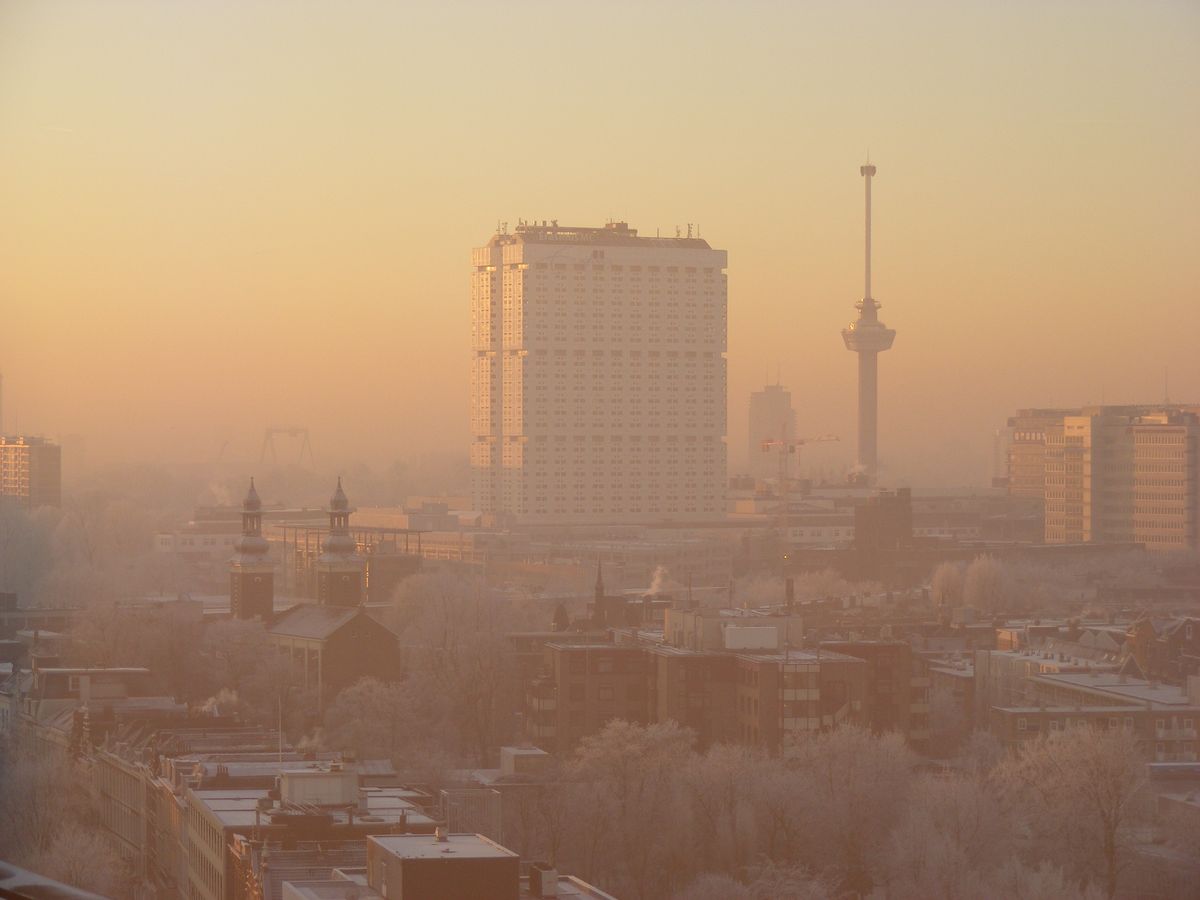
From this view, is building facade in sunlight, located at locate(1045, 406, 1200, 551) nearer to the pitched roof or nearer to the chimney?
the pitched roof

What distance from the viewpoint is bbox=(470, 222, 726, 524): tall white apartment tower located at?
6262 cm

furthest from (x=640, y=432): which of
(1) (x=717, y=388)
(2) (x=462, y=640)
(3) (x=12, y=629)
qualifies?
(2) (x=462, y=640)

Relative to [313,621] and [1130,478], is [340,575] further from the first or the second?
[1130,478]

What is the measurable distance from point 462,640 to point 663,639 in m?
4.07

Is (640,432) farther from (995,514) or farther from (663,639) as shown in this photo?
(663,639)

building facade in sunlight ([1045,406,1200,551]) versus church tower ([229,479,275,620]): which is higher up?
building facade in sunlight ([1045,406,1200,551])

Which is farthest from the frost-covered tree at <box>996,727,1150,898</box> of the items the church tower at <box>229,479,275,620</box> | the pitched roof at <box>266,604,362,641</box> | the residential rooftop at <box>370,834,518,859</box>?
the church tower at <box>229,479,275,620</box>

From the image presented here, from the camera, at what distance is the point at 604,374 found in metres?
63.7

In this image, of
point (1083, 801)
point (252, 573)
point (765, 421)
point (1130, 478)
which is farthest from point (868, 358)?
point (1083, 801)

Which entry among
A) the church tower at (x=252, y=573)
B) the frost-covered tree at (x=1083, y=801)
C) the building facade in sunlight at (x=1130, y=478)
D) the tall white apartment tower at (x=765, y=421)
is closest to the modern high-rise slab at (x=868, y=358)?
the tall white apartment tower at (x=765, y=421)

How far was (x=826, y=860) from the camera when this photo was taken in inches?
611

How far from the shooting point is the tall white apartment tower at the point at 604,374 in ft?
205

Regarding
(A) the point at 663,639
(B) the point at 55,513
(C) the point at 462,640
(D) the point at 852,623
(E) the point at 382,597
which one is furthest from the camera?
(B) the point at 55,513

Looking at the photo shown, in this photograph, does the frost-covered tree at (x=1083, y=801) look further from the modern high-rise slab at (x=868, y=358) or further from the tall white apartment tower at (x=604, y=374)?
the modern high-rise slab at (x=868, y=358)
